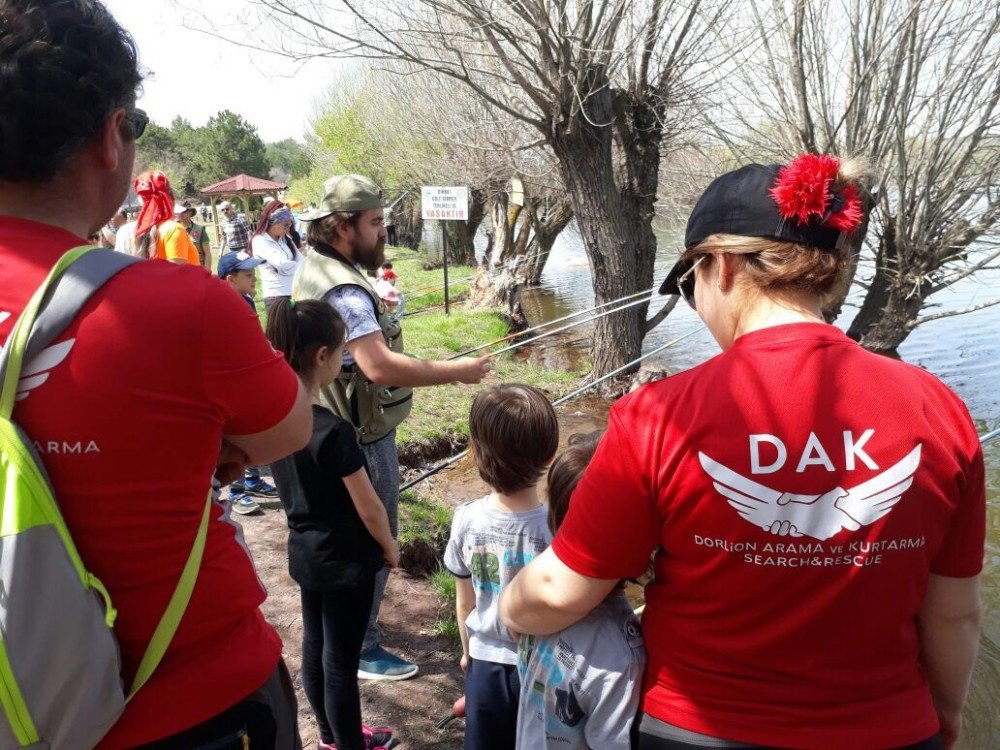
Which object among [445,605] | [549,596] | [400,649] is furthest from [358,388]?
[549,596]

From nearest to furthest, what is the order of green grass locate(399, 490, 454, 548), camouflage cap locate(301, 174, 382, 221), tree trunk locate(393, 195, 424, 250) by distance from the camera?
camouflage cap locate(301, 174, 382, 221) < green grass locate(399, 490, 454, 548) < tree trunk locate(393, 195, 424, 250)

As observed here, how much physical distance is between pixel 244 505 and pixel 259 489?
1.03ft

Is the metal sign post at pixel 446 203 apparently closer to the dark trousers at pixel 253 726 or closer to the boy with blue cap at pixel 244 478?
the boy with blue cap at pixel 244 478

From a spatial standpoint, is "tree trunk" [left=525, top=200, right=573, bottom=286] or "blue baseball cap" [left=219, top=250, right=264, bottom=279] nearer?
"blue baseball cap" [left=219, top=250, right=264, bottom=279]

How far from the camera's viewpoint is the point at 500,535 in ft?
6.45

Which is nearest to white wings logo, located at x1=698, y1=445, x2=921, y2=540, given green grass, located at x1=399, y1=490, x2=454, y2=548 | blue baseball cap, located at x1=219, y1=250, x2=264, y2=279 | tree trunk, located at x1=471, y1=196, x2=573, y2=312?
green grass, located at x1=399, y1=490, x2=454, y2=548

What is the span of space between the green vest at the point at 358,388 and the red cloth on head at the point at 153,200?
3.01 meters

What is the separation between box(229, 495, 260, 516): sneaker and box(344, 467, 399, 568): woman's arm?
2.44 meters

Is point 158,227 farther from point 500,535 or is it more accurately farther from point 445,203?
point 445,203

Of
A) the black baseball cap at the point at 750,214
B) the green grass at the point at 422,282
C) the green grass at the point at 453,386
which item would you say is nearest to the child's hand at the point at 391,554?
the black baseball cap at the point at 750,214

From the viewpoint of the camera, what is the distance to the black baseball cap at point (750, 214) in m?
1.26

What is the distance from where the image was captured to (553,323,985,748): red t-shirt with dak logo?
115cm

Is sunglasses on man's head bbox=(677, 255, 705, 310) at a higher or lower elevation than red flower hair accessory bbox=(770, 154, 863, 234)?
lower

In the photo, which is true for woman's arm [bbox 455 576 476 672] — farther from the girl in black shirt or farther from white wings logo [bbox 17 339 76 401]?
white wings logo [bbox 17 339 76 401]
